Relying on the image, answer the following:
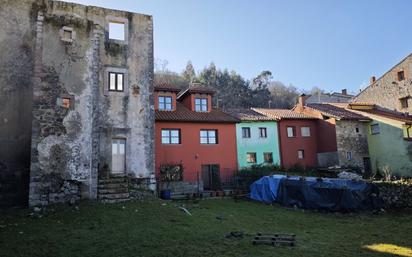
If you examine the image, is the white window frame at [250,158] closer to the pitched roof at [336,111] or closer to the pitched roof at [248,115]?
the pitched roof at [248,115]

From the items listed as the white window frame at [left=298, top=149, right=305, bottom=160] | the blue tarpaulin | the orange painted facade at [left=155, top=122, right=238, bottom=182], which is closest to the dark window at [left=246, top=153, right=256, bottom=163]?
the orange painted facade at [left=155, top=122, right=238, bottom=182]

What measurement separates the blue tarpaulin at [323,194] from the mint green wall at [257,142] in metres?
7.24

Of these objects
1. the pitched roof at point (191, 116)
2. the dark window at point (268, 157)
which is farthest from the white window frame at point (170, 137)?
the dark window at point (268, 157)

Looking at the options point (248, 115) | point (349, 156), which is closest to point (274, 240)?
point (248, 115)

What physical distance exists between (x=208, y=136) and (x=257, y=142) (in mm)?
4947

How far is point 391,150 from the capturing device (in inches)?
1174

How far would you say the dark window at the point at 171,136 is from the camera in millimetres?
25598

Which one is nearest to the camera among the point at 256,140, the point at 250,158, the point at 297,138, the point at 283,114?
the point at 250,158

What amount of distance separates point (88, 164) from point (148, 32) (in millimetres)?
9082

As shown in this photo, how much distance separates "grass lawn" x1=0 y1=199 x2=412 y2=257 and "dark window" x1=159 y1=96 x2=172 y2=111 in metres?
10.5

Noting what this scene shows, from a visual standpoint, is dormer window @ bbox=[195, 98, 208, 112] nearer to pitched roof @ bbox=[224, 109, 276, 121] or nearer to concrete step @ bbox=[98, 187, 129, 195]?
pitched roof @ bbox=[224, 109, 276, 121]

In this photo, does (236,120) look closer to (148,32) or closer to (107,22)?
(148,32)

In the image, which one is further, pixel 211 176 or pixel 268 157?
pixel 268 157

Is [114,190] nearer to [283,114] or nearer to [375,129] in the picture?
[283,114]
